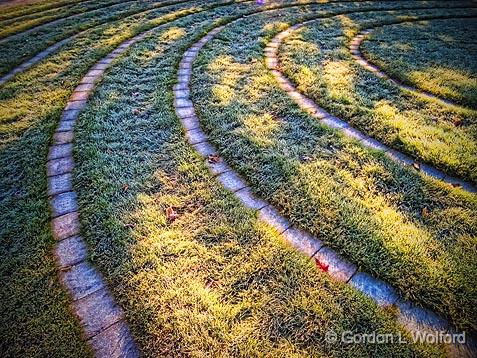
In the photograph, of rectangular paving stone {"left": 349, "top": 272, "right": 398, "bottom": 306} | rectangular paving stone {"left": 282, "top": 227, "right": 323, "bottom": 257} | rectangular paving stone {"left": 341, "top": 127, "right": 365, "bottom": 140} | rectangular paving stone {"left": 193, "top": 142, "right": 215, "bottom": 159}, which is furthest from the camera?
rectangular paving stone {"left": 341, "top": 127, "right": 365, "bottom": 140}

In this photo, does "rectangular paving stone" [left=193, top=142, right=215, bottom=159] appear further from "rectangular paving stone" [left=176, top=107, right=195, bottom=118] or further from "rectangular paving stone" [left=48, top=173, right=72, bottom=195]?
"rectangular paving stone" [left=48, top=173, right=72, bottom=195]

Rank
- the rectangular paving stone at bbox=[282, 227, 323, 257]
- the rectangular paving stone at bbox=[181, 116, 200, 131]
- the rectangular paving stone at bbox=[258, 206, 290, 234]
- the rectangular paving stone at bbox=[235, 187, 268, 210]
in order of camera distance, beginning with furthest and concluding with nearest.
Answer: the rectangular paving stone at bbox=[181, 116, 200, 131]
the rectangular paving stone at bbox=[235, 187, 268, 210]
the rectangular paving stone at bbox=[258, 206, 290, 234]
the rectangular paving stone at bbox=[282, 227, 323, 257]

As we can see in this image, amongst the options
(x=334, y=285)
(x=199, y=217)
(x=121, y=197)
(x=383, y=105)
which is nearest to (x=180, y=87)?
(x=121, y=197)

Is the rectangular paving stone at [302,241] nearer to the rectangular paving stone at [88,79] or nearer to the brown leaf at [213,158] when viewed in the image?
the brown leaf at [213,158]

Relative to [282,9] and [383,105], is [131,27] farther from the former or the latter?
[383,105]

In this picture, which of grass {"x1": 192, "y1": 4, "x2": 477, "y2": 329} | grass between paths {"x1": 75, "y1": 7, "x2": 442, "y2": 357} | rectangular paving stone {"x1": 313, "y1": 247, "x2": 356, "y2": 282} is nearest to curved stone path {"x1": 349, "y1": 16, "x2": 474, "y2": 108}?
grass {"x1": 192, "y1": 4, "x2": 477, "y2": 329}

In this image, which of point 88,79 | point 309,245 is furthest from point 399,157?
point 88,79
